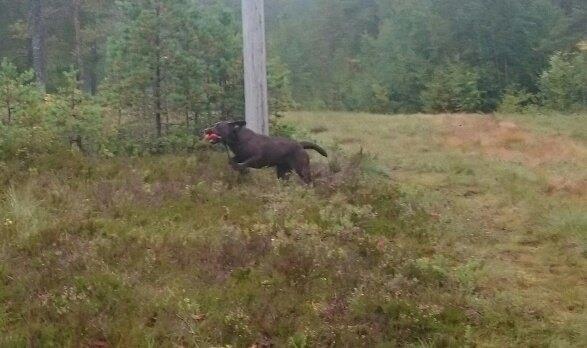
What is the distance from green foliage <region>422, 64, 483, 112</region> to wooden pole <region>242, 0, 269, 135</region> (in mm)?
22329

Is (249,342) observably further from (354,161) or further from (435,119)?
(435,119)

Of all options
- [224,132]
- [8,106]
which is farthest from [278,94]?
[8,106]

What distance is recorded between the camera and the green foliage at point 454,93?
3231cm

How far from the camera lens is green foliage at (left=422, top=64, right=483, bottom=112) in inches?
1272

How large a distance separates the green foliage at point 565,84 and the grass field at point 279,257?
19.7 m

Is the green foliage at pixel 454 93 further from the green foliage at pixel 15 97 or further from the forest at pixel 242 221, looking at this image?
the green foliage at pixel 15 97

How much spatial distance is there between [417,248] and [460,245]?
61 centimetres

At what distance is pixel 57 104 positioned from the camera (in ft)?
34.9

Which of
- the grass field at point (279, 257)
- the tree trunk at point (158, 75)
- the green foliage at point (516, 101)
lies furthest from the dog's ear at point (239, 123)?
the green foliage at point (516, 101)

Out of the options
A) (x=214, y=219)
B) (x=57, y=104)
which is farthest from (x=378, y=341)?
(x=57, y=104)

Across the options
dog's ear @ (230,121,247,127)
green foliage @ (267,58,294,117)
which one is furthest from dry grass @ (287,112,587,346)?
dog's ear @ (230,121,247,127)

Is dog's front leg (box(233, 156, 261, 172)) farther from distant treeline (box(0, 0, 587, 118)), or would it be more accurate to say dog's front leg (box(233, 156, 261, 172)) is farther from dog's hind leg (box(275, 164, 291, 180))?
distant treeline (box(0, 0, 587, 118))

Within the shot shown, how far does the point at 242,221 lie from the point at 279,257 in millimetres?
1407

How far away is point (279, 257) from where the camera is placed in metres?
6.53
